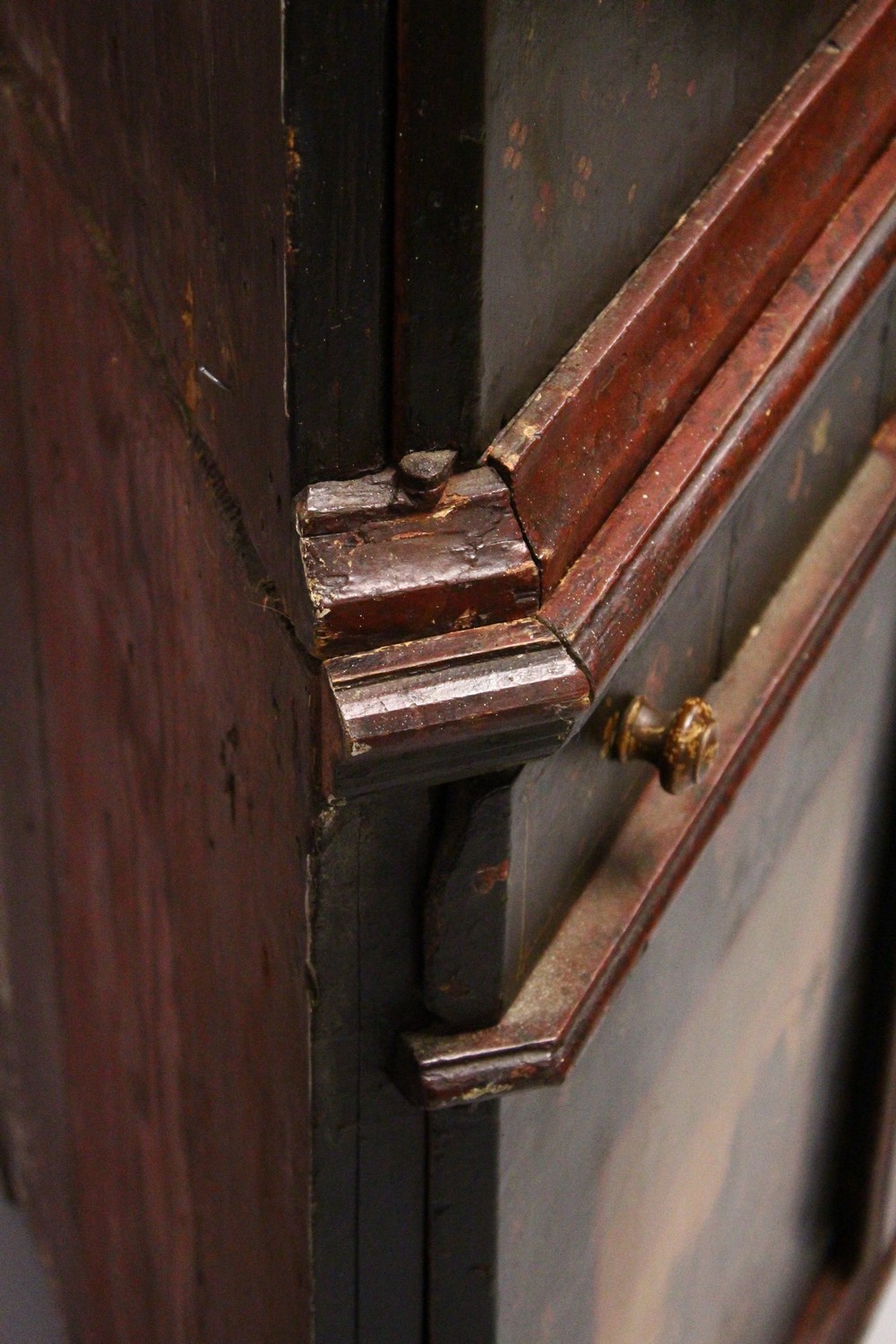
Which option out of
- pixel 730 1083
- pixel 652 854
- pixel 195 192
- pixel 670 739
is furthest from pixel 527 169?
pixel 730 1083

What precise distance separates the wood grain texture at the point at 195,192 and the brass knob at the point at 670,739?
0.87ft

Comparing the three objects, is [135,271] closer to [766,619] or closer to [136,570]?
[136,570]

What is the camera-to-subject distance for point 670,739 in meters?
1.00

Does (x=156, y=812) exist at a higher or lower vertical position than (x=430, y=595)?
lower

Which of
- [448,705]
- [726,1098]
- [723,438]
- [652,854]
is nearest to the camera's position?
[448,705]

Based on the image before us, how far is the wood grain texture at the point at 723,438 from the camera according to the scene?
86 centimetres

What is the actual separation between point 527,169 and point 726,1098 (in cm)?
99

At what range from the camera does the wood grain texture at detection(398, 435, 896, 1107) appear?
0.97 meters

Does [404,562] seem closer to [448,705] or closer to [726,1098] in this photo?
[448,705]

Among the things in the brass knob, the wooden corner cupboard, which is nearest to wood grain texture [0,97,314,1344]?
the wooden corner cupboard

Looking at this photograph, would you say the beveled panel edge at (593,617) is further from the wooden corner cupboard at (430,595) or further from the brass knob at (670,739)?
the brass knob at (670,739)

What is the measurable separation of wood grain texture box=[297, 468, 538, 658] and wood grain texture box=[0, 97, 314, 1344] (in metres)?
0.06

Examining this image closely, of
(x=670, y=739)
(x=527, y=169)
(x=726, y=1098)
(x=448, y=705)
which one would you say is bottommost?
(x=726, y=1098)

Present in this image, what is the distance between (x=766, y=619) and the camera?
4.04 feet
